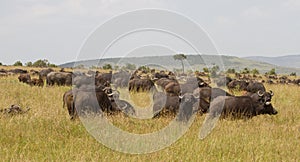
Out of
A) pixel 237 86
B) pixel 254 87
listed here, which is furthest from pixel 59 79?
pixel 254 87

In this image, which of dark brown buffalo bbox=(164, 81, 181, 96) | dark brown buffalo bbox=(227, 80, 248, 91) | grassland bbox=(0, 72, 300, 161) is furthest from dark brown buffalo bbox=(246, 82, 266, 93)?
grassland bbox=(0, 72, 300, 161)

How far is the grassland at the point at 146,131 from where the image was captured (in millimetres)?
7602

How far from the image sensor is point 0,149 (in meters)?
7.70

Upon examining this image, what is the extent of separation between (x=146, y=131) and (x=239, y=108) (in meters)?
4.17

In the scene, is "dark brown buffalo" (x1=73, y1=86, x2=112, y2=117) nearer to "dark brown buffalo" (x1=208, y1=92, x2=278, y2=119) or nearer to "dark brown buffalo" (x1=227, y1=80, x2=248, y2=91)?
"dark brown buffalo" (x1=208, y1=92, x2=278, y2=119)

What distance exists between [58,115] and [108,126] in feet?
7.79

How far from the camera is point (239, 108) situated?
12.9 meters

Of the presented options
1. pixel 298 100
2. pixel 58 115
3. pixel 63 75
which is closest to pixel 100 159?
pixel 58 115

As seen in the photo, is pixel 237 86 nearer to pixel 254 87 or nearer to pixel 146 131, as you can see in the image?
pixel 254 87

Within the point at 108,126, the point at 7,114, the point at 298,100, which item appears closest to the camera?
the point at 108,126

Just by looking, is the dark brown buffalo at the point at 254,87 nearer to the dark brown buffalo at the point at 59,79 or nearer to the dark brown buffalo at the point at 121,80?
the dark brown buffalo at the point at 121,80

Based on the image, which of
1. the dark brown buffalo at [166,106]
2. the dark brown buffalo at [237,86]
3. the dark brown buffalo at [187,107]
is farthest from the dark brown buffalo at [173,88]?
the dark brown buffalo at [237,86]

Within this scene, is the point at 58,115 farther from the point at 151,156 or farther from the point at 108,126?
the point at 151,156

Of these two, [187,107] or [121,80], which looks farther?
[121,80]
